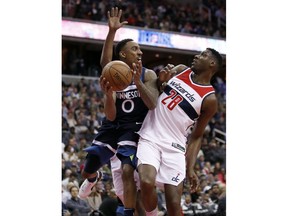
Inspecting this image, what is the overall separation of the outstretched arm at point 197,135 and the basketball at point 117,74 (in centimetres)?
99

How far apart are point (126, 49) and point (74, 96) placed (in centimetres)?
1069

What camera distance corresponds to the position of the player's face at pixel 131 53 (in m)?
6.43

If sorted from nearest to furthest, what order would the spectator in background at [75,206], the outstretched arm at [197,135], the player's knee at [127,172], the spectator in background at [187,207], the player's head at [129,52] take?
the player's knee at [127,172] < the outstretched arm at [197,135] < the player's head at [129,52] < the spectator in background at [75,206] < the spectator in background at [187,207]

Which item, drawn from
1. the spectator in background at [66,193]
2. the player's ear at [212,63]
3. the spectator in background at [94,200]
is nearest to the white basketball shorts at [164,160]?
the player's ear at [212,63]

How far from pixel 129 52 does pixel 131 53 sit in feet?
0.09

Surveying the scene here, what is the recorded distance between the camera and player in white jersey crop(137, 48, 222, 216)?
6023mm

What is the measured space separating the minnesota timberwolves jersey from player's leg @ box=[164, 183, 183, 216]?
88cm

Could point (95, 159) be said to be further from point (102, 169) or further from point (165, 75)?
point (102, 169)

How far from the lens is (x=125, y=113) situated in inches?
254

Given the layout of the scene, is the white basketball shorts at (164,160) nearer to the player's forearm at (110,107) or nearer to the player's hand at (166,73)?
the player's forearm at (110,107)

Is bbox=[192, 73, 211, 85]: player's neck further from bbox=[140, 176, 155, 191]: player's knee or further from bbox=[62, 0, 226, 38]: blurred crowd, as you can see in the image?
bbox=[62, 0, 226, 38]: blurred crowd

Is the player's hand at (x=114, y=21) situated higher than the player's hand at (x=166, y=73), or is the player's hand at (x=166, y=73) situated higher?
the player's hand at (x=114, y=21)
